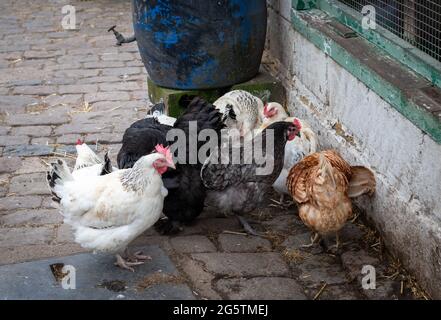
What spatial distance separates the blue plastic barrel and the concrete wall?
41cm

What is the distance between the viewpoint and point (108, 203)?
12.9ft

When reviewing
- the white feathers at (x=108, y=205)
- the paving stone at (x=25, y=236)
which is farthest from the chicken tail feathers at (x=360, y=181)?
the paving stone at (x=25, y=236)

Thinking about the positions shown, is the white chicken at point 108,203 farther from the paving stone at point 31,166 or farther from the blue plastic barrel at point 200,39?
the blue plastic barrel at point 200,39

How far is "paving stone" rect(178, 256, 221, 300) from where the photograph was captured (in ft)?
12.6

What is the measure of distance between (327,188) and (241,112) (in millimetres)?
1424

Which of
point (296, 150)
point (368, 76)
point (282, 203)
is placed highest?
point (368, 76)

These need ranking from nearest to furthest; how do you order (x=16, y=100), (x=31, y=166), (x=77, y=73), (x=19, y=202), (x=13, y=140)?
1. (x=19, y=202)
2. (x=31, y=166)
3. (x=13, y=140)
4. (x=16, y=100)
5. (x=77, y=73)

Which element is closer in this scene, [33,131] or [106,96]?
[33,131]

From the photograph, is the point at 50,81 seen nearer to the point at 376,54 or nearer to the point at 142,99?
the point at 142,99

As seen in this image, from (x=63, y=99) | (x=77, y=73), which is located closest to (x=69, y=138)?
(x=63, y=99)

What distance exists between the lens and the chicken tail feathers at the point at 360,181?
426 centimetres

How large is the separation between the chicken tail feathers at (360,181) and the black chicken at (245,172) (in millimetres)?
495

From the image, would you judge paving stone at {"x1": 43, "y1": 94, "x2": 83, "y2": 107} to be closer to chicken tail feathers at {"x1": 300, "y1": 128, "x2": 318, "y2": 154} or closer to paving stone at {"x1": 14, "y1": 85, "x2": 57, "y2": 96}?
paving stone at {"x1": 14, "y1": 85, "x2": 57, "y2": 96}

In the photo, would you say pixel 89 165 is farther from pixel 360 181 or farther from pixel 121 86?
pixel 121 86
